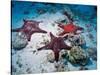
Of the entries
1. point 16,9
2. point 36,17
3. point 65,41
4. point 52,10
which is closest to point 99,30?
point 65,41

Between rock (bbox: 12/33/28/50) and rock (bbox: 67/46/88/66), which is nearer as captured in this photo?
rock (bbox: 12/33/28/50)

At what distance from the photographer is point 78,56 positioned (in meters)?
2.22

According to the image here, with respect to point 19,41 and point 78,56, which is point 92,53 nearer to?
point 78,56

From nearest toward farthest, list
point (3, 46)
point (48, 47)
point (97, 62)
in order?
1. point (3, 46)
2. point (48, 47)
3. point (97, 62)

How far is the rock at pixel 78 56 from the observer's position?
220cm

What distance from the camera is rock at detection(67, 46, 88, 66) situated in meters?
2.20

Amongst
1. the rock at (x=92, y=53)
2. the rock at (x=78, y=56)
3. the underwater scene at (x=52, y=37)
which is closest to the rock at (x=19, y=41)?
the underwater scene at (x=52, y=37)

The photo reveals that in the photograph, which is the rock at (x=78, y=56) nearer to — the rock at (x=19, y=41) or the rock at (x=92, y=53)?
the rock at (x=92, y=53)

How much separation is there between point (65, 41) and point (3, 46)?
0.69 metres

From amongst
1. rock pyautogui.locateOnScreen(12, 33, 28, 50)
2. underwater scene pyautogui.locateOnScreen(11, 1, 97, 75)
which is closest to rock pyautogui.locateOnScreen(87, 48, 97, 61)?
underwater scene pyautogui.locateOnScreen(11, 1, 97, 75)

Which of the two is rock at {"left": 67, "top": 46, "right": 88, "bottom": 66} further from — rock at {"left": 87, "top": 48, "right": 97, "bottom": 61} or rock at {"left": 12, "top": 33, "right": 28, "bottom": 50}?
rock at {"left": 12, "top": 33, "right": 28, "bottom": 50}

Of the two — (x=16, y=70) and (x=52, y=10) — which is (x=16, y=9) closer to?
(x=52, y=10)

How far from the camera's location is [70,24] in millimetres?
2221

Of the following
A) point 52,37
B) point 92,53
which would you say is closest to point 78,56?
point 92,53
